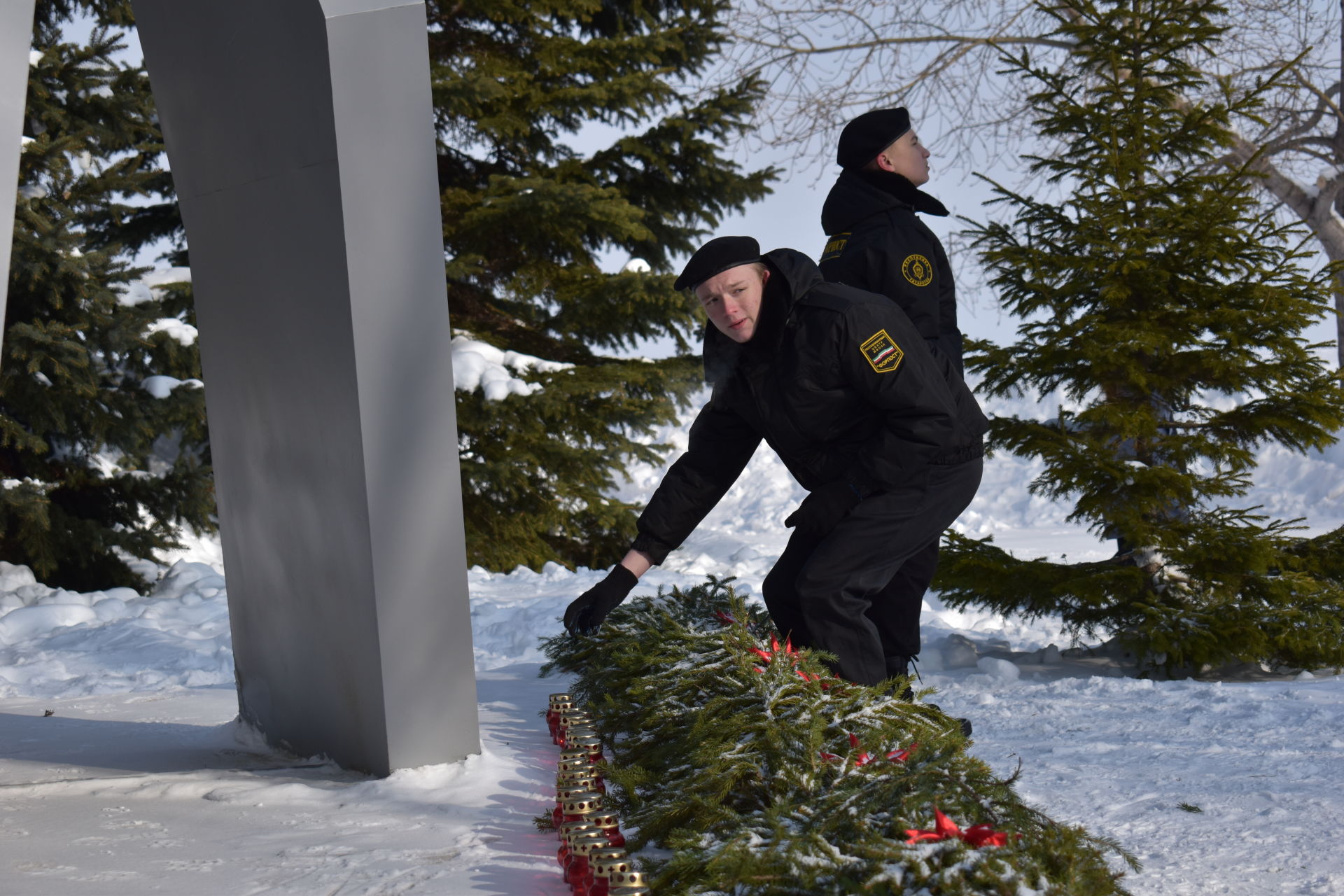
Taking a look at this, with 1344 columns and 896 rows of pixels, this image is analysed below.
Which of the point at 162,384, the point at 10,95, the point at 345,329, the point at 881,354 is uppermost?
the point at 162,384

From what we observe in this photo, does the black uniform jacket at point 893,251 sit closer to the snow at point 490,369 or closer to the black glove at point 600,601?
the black glove at point 600,601

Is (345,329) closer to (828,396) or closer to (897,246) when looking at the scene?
(828,396)

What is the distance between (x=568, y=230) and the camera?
11156mm

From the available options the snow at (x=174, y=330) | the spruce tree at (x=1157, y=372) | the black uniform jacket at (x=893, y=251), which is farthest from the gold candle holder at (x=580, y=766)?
the snow at (x=174, y=330)

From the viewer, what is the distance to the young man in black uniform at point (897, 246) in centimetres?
348

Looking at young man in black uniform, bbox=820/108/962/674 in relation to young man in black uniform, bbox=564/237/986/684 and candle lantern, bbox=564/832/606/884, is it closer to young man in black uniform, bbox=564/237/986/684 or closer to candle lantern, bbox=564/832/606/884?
young man in black uniform, bbox=564/237/986/684

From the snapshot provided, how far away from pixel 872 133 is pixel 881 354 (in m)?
1.13

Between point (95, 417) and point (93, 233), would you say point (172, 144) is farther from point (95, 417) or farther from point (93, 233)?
point (93, 233)

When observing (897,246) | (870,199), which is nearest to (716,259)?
(897,246)

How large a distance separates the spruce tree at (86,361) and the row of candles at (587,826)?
6.87 m

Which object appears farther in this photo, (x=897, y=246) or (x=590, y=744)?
(x=897, y=246)

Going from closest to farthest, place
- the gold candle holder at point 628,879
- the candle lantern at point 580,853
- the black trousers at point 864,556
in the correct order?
1. the gold candle holder at point 628,879
2. the candle lantern at point 580,853
3. the black trousers at point 864,556

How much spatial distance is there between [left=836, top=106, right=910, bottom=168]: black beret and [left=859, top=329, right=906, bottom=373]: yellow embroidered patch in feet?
3.40

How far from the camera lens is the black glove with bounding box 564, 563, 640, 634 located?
3.13 metres
